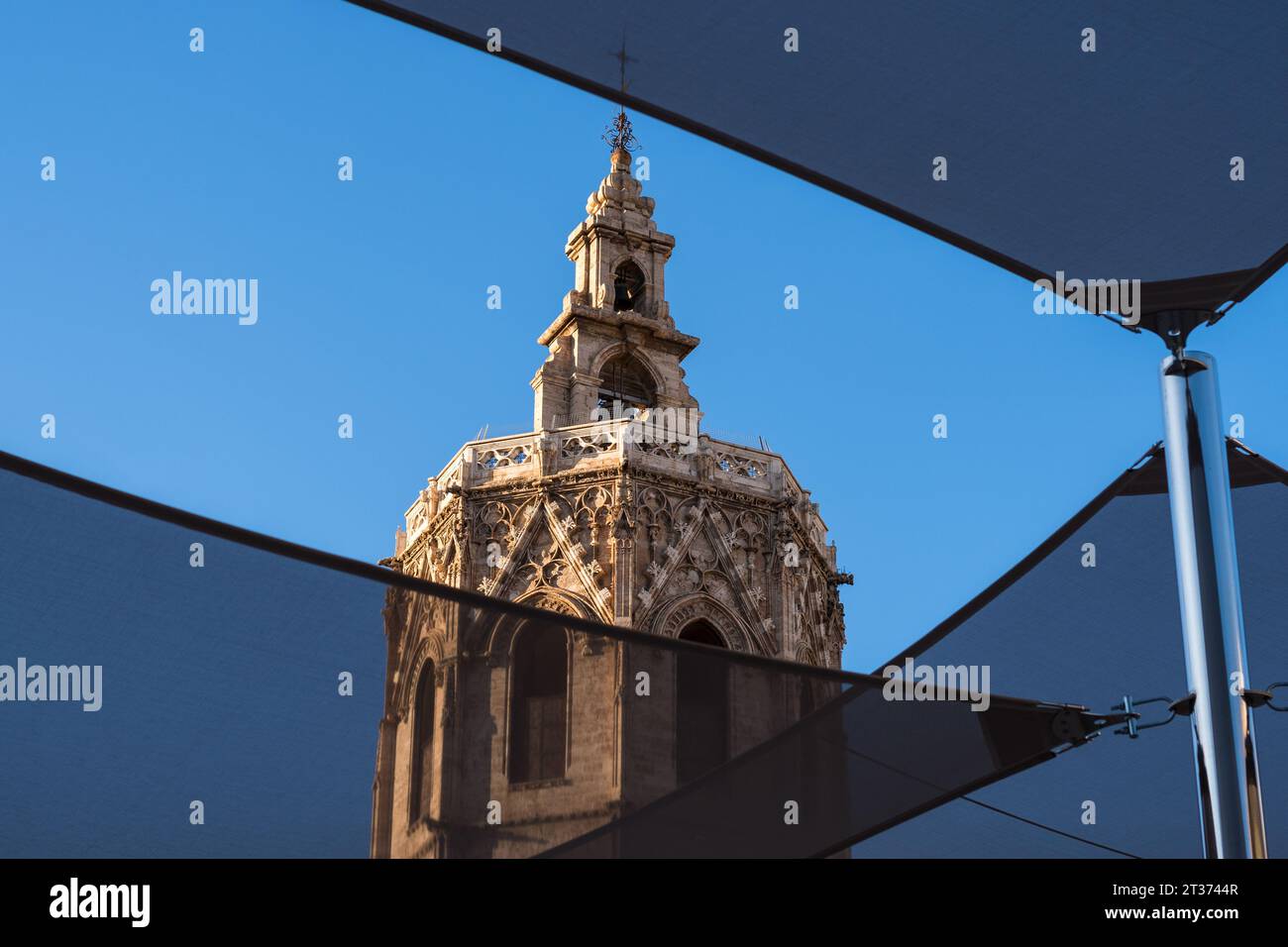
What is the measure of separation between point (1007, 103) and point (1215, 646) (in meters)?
1.40

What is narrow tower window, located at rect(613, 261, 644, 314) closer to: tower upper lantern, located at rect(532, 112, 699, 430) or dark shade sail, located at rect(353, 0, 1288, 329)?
tower upper lantern, located at rect(532, 112, 699, 430)

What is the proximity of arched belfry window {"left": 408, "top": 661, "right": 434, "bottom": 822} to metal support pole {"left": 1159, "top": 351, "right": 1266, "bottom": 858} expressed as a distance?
1.54m

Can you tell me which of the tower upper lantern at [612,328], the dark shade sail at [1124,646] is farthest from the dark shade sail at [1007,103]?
the tower upper lantern at [612,328]

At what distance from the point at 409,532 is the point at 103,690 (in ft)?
112

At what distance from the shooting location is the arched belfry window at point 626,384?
127 feet

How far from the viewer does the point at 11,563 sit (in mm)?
3295

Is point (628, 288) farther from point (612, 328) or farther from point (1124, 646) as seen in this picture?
point (1124, 646)

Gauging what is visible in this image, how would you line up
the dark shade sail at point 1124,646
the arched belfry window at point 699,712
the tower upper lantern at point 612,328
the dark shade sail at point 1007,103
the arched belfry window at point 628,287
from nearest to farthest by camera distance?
the arched belfry window at point 699,712, the dark shade sail at point 1007,103, the dark shade sail at point 1124,646, the tower upper lantern at point 612,328, the arched belfry window at point 628,287

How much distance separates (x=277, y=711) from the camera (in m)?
3.39

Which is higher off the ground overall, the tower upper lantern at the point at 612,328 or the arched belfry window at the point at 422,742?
the tower upper lantern at the point at 612,328

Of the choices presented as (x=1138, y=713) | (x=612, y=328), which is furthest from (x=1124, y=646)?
(x=612, y=328)

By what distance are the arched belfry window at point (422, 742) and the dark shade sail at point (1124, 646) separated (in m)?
1.37

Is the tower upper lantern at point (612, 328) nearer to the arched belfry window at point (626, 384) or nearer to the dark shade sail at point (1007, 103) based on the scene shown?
the arched belfry window at point (626, 384)
